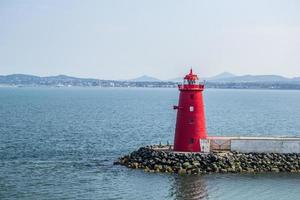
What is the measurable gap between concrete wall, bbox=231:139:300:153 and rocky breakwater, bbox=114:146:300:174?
1.50 ft

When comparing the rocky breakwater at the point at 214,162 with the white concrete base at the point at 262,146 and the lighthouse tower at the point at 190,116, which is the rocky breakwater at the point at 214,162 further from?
the lighthouse tower at the point at 190,116

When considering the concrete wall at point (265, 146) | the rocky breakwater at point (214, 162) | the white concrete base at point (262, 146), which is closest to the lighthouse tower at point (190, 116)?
the rocky breakwater at point (214, 162)

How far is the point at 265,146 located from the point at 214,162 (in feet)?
13.6

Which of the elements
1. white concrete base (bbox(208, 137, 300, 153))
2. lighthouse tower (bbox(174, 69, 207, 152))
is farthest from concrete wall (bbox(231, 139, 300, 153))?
lighthouse tower (bbox(174, 69, 207, 152))

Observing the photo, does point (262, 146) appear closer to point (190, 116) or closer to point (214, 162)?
point (214, 162)

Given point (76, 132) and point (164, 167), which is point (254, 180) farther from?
point (76, 132)

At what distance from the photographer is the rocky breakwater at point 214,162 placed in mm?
35844

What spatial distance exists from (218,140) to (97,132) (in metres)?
23.7

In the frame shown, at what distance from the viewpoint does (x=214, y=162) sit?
3622 centimetres

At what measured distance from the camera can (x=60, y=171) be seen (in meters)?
36.2

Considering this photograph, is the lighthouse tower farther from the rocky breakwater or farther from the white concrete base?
the white concrete base

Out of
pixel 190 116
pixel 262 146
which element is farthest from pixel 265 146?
pixel 190 116

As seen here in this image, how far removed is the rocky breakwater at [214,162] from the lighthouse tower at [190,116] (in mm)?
891

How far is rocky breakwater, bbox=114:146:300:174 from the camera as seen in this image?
3584 centimetres
